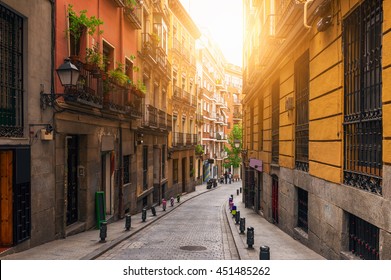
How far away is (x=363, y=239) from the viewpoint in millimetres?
8305

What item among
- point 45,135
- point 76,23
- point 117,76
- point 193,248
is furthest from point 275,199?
point 76,23

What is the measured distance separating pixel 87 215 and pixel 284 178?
7.57 metres

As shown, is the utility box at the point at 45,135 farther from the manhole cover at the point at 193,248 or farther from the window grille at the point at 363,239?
the window grille at the point at 363,239

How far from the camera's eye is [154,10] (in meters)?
27.5

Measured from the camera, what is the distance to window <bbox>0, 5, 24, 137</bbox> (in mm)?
9477

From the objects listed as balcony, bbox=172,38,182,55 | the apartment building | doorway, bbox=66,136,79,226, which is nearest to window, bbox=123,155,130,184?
doorway, bbox=66,136,79,226

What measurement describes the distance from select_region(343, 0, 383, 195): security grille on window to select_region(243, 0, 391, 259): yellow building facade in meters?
0.02

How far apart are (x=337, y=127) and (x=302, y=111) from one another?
4068 millimetres

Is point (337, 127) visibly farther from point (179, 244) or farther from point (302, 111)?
point (179, 244)

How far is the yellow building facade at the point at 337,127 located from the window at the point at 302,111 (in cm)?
3

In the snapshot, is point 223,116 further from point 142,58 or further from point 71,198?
point 71,198

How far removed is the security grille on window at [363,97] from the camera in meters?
7.71

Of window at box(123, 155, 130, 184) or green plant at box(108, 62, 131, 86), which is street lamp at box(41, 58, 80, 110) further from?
window at box(123, 155, 130, 184)
